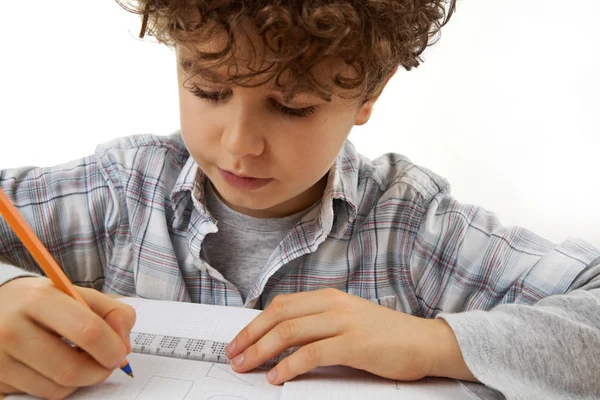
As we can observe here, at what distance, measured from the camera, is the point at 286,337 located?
51cm

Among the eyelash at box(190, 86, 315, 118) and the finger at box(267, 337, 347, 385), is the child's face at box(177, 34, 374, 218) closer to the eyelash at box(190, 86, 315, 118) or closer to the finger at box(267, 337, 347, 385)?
the eyelash at box(190, 86, 315, 118)

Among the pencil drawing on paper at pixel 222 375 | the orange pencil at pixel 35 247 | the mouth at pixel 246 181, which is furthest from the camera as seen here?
the mouth at pixel 246 181

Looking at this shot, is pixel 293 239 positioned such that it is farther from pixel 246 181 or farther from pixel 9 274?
pixel 9 274

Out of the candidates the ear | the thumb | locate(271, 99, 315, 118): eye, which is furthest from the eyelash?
the thumb

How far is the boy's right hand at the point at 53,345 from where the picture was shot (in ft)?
1.44

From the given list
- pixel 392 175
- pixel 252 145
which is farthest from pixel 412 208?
pixel 252 145

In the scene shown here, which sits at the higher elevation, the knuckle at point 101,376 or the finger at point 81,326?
the finger at point 81,326

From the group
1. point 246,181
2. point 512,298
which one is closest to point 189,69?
point 246,181

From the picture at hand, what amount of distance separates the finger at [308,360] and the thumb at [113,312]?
131 millimetres

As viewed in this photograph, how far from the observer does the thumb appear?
0.47 meters

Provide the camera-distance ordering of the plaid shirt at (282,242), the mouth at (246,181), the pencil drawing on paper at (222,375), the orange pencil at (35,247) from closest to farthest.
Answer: the orange pencil at (35,247) < the pencil drawing on paper at (222,375) < the mouth at (246,181) < the plaid shirt at (282,242)

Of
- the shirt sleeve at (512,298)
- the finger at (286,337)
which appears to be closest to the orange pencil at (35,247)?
the finger at (286,337)

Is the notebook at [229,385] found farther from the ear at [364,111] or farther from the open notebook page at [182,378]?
the ear at [364,111]

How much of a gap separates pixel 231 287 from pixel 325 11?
0.40 meters
